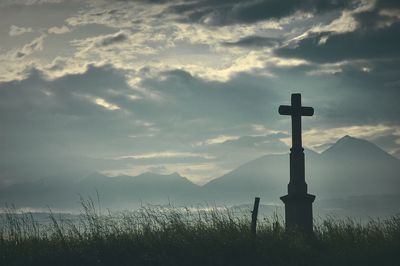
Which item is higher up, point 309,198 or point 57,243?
point 309,198

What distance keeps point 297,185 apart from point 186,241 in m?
3.65

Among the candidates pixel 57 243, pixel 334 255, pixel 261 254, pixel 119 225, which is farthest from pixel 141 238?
pixel 334 255

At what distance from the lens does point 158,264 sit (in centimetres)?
1216

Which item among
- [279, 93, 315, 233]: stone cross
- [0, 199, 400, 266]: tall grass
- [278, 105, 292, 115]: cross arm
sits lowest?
[0, 199, 400, 266]: tall grass

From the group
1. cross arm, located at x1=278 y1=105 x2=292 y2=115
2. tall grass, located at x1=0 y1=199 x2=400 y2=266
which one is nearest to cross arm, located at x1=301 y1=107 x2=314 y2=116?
cross arm, located at x1=278 y1=105 x2=292 y2=115

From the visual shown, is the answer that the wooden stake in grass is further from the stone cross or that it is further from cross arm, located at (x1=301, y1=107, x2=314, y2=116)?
cross arm, located at (x1=301, y1=107, x2=314, y2=116)

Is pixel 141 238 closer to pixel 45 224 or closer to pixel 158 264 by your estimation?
pixel 158 264

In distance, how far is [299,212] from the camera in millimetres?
14680

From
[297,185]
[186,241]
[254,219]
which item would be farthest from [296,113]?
[186,241]

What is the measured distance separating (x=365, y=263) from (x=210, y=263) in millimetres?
3345

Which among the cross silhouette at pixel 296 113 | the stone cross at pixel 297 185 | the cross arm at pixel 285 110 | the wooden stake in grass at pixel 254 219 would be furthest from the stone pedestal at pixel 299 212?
the cross arm at pixel 285 110

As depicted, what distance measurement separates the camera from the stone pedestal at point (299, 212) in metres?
14.6

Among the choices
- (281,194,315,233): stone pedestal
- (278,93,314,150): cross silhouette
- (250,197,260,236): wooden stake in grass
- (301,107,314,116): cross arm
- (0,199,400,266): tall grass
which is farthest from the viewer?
(301,107,314,116): cross arm

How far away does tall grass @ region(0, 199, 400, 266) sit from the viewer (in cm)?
1249
